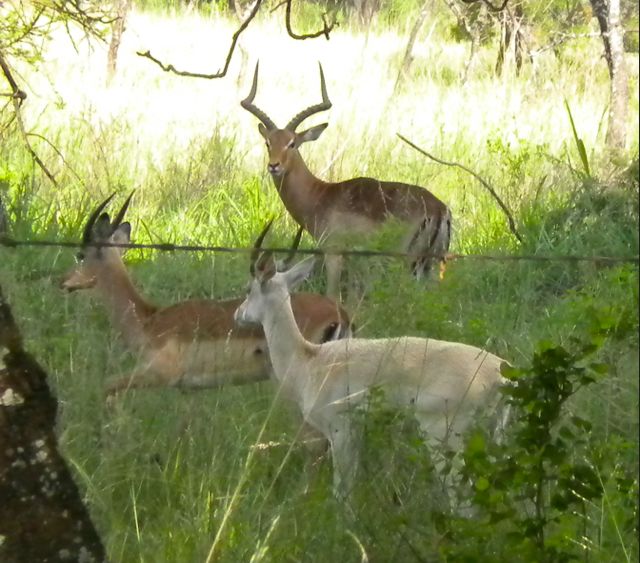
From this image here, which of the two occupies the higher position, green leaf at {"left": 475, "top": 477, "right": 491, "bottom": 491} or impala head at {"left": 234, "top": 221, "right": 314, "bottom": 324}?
green leaf at {"left": 475, "top": 477, "right": 491, "bottom": 491}

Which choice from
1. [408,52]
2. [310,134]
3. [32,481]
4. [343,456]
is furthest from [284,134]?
[32,481]

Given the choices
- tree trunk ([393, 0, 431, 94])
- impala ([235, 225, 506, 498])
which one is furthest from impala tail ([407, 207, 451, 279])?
tree trunk ([393, 0, 431, 94])

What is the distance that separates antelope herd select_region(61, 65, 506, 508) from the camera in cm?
423

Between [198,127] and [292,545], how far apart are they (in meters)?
8.09

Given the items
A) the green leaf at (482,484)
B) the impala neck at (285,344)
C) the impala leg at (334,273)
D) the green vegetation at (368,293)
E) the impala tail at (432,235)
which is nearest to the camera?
the green leaf at (482,484)

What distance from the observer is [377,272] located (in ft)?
19.3

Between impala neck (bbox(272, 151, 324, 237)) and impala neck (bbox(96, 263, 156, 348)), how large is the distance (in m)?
2.78

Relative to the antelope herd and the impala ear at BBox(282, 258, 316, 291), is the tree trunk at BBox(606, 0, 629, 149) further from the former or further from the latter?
the impala ear at BBox(282, 258, 316, 291)

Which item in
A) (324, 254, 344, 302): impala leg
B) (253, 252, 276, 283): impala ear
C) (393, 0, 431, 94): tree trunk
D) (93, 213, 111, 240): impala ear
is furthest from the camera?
(393, 0, 431, 94): tree trunk

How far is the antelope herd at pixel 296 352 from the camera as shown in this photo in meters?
4.23

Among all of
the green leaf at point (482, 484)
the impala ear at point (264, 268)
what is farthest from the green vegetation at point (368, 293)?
the impala ear at point (264, 268)

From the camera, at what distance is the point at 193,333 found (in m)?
5.18

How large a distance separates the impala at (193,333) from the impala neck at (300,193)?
293 centimetres

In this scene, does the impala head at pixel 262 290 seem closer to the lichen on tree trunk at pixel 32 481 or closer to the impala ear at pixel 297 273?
the impala ear at pixel 297 273
